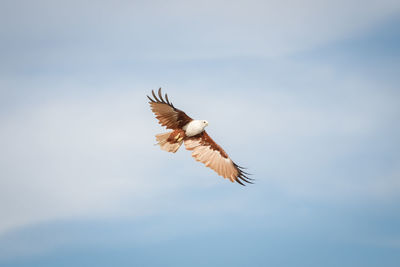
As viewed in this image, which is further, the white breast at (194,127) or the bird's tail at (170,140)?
the white breast at (194,127)

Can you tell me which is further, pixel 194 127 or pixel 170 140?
pixel 194 127

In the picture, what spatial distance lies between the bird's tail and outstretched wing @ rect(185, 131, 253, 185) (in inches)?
31.8

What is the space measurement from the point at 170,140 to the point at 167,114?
1185mm

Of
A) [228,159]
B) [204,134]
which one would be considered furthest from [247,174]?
[204,134]

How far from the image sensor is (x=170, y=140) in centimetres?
2198

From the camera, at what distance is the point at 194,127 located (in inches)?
870

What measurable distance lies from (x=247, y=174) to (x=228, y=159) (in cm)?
117

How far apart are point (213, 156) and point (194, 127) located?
85.2 inches

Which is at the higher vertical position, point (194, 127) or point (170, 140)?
point (194, 127)

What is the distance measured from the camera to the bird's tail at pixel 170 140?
2180 cm

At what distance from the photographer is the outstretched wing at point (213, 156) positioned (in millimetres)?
23094

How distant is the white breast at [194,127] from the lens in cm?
2209

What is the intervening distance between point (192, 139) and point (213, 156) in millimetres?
1381

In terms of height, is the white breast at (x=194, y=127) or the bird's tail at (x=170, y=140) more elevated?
the white breast at (x=194, y=127)
